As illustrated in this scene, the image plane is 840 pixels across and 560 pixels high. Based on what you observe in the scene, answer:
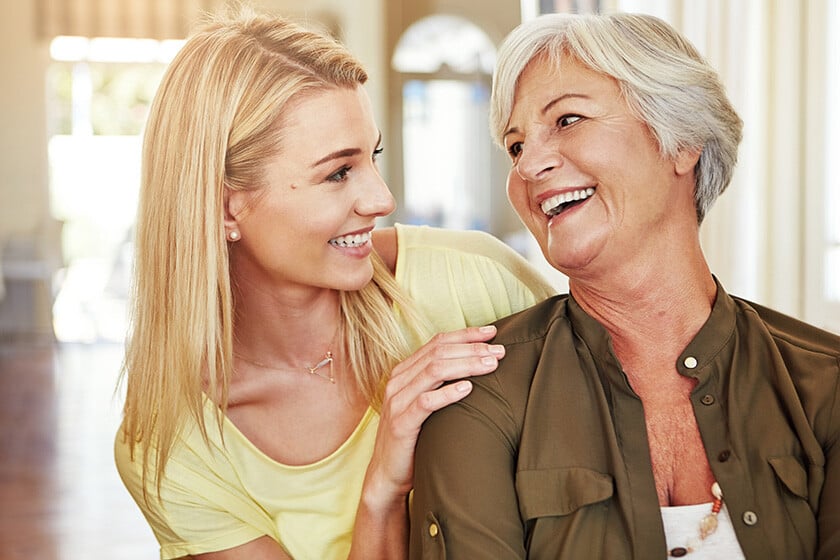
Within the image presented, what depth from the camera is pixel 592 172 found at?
1641mm

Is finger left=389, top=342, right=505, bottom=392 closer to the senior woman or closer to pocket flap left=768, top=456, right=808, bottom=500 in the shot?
the senior woman

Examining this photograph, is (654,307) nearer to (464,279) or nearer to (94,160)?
(464,279)

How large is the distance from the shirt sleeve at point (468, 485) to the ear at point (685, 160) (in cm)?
47

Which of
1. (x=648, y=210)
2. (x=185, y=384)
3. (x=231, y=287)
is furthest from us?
(x=231, y=287)

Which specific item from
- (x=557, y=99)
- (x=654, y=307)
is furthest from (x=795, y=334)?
(x=557, y=99)

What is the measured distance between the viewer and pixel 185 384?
1.90 m

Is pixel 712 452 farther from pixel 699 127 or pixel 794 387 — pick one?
pixel 699 127

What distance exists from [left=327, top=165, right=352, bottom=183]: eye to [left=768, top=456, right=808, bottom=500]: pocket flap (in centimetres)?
87

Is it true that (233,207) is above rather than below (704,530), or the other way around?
above

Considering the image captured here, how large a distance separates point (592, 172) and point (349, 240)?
0.49m

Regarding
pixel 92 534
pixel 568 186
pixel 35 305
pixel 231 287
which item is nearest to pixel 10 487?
pixel 92 534

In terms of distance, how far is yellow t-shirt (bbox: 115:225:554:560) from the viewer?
1.95m

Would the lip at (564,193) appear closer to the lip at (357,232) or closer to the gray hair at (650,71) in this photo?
the gray hair at (650,71)

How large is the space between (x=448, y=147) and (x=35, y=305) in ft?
12.8
